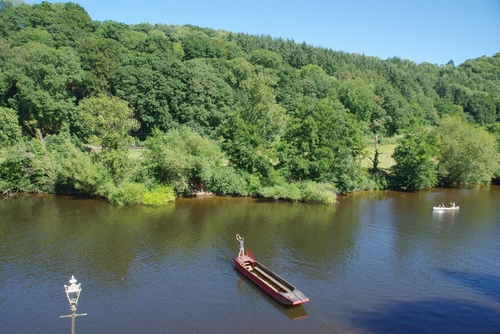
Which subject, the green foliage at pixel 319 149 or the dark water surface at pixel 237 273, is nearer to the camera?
the dark water surface at pixel 237 273

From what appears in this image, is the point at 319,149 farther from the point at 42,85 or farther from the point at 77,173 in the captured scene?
the point at 42,85

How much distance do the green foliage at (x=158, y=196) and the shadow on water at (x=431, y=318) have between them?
2651 centimetres

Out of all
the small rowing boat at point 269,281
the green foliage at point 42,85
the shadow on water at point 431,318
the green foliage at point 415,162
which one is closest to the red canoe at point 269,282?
the small rowing boat at point 269,281

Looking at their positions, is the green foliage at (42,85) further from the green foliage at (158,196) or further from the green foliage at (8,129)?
the green foliage at (158,196)

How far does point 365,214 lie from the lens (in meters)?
40.2

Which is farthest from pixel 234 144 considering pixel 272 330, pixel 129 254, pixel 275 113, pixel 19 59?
pixel 19 59

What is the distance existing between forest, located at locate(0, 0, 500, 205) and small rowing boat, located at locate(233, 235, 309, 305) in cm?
1851

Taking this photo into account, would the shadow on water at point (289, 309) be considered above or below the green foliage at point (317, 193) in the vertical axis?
below

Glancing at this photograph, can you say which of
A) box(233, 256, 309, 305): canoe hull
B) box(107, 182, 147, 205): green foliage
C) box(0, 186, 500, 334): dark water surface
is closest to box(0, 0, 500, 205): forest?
box(107, 182, 147, 205): green foliage

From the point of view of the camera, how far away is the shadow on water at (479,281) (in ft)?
78.2

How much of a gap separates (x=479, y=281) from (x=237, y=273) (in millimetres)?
15874

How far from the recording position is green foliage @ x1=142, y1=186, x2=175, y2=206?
41594 millimetres

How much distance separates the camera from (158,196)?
4209 cm

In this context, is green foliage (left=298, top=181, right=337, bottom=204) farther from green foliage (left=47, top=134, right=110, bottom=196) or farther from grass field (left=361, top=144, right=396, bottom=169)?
green foliage (left=47, top=134, right=110, bottom=196)
